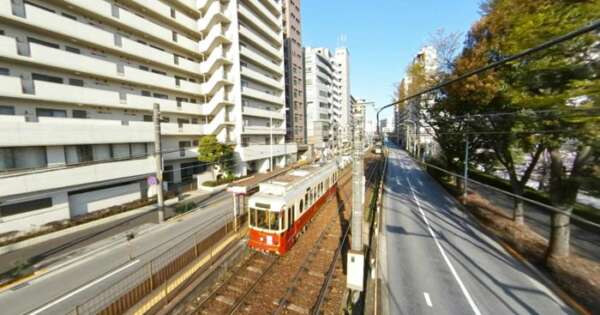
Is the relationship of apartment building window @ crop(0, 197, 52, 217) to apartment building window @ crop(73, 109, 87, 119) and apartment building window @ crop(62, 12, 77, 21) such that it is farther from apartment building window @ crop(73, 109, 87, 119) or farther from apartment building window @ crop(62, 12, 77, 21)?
apartment building window @ crop(62, 12, 77, 21)

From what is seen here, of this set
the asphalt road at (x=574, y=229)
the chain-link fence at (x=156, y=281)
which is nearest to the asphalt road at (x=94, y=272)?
the chain-link fence at (x=156, y=281)

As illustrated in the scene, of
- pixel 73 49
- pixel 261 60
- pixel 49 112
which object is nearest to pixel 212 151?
pixel 49 112

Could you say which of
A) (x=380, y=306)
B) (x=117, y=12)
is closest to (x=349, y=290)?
(x=380, y=306)

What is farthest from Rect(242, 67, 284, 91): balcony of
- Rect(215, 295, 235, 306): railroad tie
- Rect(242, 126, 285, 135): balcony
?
Rect(215, 295, 235, 306): railroad tie

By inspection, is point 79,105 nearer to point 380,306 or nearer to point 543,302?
point 380,306

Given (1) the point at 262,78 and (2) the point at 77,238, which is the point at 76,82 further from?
(1) the point at 262,78

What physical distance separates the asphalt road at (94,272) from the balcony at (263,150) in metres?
14.0

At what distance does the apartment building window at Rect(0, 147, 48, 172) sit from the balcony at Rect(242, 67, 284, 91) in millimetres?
20160

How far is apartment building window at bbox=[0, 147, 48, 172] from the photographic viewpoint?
13344 mm

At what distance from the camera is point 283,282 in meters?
9.16

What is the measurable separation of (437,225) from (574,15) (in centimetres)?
1167

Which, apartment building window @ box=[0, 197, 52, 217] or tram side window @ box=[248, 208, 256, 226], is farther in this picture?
apartment building window @ box=[0, 197, 52, 217]

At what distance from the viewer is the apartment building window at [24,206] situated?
13212 millimetres

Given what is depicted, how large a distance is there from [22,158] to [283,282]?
17.5m
